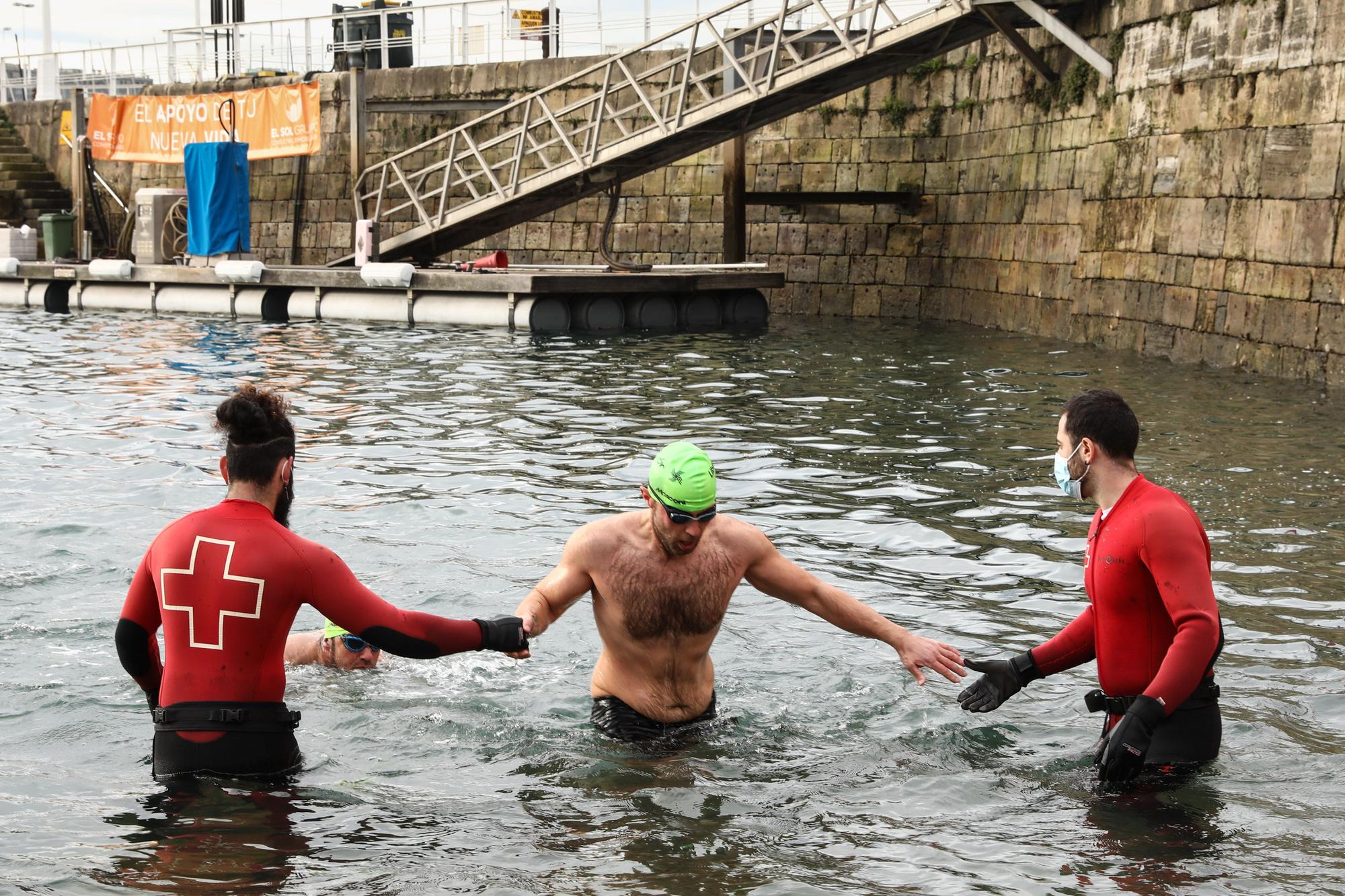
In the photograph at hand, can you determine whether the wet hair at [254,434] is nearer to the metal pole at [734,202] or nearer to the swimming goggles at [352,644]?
the swimming goggles at [352,644]

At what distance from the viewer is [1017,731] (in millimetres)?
5777

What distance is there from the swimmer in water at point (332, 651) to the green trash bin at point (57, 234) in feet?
81.2

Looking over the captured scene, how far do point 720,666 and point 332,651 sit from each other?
1.83 meters

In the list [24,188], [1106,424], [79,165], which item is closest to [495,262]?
[79,165]

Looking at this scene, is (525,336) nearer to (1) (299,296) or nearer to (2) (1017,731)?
(1) (299,296)

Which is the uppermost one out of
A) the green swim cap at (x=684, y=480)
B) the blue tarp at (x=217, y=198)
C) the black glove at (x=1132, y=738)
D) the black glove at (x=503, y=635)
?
the blue tarp at (x=217, y=198)

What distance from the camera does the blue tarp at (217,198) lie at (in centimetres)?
2345

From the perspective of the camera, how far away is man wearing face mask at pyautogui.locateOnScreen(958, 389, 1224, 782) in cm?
451

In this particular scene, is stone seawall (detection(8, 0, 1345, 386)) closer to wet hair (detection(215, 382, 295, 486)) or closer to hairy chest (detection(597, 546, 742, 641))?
hairy chest (detection(597, 546, 742, 641))

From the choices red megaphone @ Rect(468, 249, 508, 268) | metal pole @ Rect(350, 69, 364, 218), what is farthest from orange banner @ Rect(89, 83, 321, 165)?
red megaphone @ Rect(468, 249, 508, 268)

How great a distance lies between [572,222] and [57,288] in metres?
9.19

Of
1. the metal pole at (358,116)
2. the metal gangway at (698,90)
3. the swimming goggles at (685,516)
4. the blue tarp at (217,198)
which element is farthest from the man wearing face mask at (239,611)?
the metal pole at (358,116)

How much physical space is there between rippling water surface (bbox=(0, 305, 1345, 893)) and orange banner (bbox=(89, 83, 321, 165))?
38.8ft

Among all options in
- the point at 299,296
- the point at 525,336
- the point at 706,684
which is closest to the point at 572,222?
the point at 299,296
